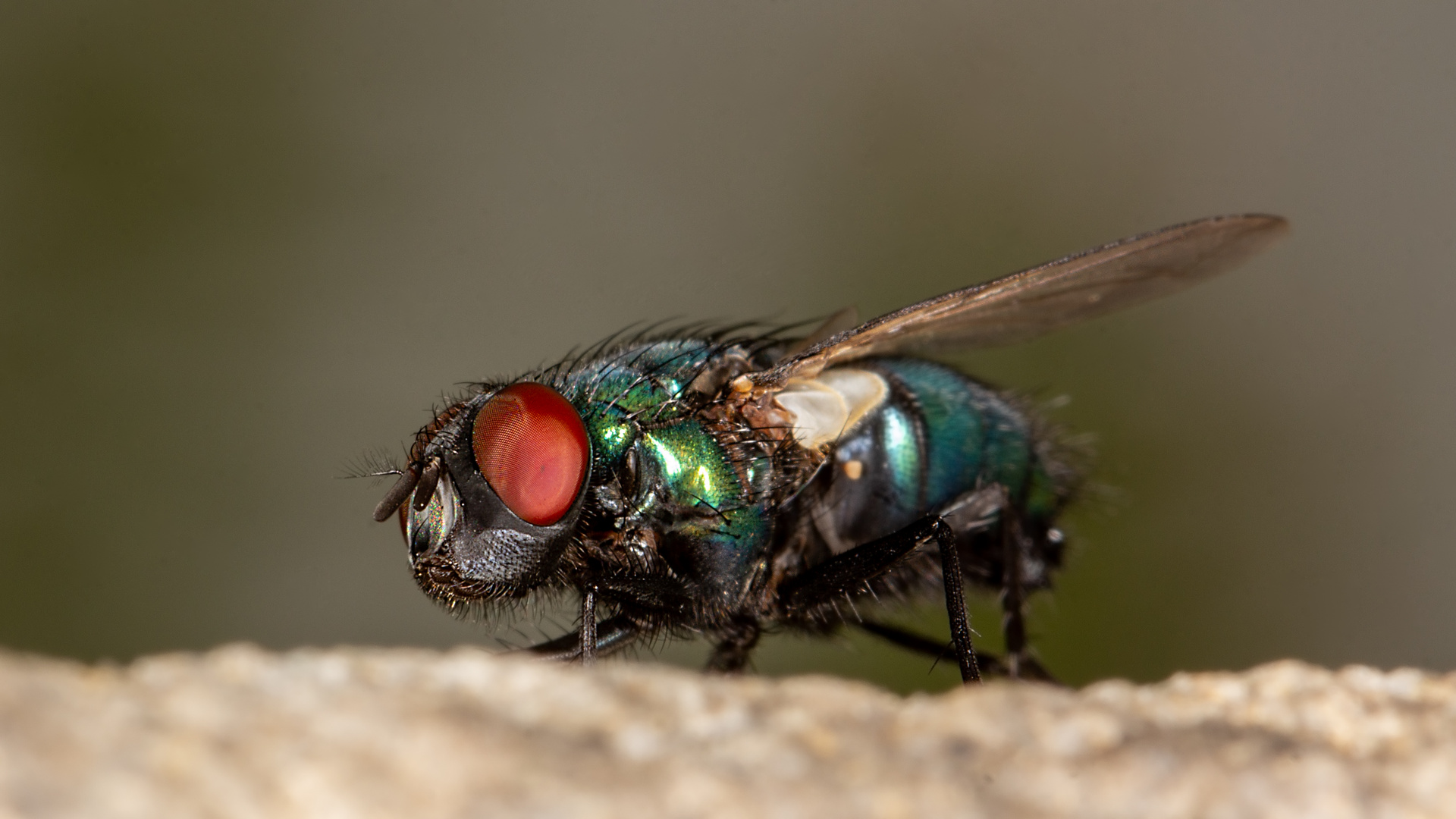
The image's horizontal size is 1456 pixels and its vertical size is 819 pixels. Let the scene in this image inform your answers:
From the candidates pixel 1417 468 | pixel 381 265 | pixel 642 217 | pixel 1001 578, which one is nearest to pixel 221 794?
pixel 1001 578

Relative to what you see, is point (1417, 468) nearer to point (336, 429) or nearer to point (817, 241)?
point (817, 241)

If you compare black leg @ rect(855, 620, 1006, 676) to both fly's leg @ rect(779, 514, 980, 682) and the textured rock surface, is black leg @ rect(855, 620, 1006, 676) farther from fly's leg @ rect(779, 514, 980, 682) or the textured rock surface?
the textured rock surface

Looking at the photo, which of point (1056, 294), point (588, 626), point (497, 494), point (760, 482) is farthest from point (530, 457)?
point (1056, 294)

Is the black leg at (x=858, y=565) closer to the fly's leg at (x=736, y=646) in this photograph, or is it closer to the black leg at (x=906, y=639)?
the fly's leg at (x=736, y=646)

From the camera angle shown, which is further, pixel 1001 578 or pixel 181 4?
pixel 181 4

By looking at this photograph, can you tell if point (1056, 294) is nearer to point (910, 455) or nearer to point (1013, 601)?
point (910, 455)

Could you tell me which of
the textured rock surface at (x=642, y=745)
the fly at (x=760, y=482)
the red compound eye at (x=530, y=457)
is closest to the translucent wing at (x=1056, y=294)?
the fly at (x=760, y=482)
